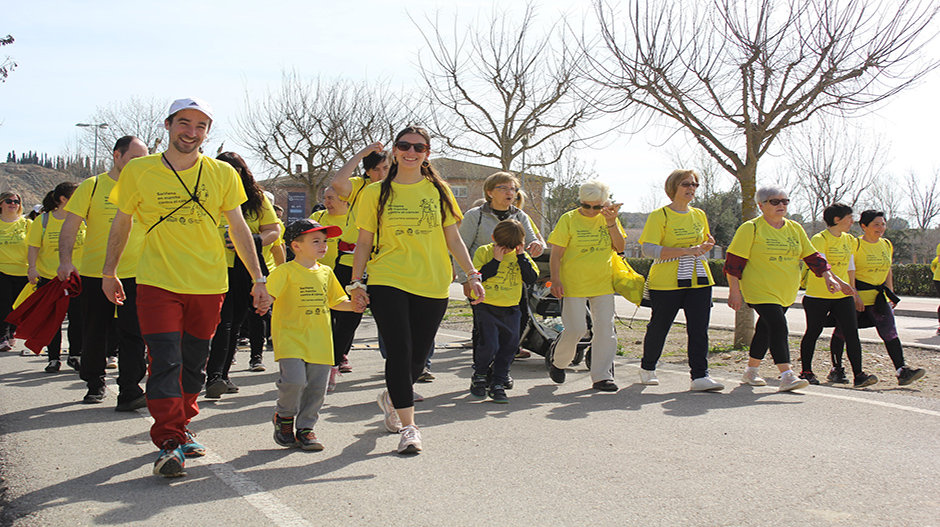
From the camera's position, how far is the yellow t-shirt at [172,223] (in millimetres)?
4059

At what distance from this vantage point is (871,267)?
7.86 meters

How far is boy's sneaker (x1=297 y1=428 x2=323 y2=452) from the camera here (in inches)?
175

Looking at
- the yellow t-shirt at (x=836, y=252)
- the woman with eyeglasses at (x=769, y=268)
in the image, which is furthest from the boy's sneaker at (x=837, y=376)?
the woman with eyeglasses at (x=769, y=268)

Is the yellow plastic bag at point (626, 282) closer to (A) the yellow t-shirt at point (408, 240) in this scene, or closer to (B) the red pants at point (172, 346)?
(A) the yellow t-shirt at point (408, 240)

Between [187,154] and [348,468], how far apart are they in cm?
190

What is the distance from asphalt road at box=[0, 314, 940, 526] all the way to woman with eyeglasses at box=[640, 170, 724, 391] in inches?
18.9

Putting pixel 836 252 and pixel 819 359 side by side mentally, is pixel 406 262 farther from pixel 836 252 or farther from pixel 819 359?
pixel 819 359

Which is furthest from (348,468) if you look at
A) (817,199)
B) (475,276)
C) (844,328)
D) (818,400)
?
(817,199)

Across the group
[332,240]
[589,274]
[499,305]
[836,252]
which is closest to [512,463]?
[499,305]

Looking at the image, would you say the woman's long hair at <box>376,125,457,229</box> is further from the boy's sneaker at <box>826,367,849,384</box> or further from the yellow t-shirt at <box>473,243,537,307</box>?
the boy's sneaker at <box>826,367,849,384</box>

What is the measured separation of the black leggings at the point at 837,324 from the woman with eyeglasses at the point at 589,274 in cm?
211

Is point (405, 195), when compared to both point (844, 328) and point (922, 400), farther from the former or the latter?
point (844, 328)

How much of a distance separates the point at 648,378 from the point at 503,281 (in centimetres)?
164

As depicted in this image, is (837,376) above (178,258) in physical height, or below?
below
